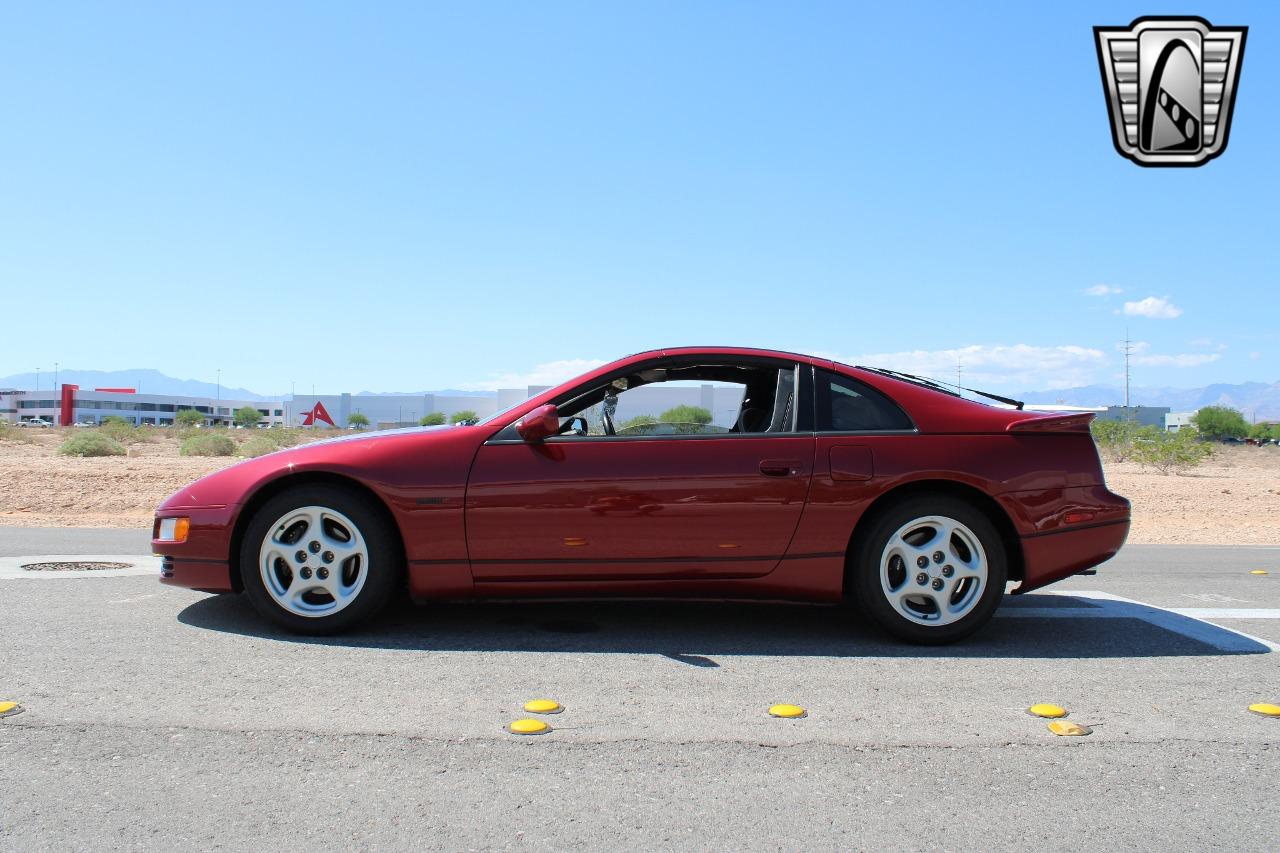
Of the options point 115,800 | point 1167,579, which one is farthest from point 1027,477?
point 115,800

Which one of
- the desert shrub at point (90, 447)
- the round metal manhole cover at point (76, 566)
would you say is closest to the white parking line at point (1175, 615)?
the round metal manhole cover at point (76, 566)

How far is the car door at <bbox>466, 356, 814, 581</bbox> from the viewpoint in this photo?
14.3 feet

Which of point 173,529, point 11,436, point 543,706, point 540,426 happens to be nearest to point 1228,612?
point 540,426

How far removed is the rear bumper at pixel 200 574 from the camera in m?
4.45

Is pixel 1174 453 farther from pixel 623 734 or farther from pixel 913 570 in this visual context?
pixel 623 734

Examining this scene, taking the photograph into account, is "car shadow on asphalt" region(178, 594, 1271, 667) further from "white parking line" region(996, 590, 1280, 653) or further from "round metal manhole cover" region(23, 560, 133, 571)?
"round metal manhole cover" region(23, 560, 133, 571)

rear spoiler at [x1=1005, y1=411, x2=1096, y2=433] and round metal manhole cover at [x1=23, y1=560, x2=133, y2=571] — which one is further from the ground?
rear spoiler at [x1=1005, y1=411, x2=1096, y2=433]

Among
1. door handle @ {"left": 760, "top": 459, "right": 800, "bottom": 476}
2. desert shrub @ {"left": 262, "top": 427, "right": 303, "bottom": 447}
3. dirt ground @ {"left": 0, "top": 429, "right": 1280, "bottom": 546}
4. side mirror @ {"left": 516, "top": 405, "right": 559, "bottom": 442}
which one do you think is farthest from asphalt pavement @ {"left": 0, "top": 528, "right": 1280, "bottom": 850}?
desert shrub @ {"left": 262, "top": 427, "right": 303, "bottom": 447}

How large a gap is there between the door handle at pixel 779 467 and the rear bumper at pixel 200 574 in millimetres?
2562

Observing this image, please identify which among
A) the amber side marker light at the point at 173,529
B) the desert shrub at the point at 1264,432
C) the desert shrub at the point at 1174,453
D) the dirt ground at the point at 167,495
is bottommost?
the dirt ground at the point at 167,495

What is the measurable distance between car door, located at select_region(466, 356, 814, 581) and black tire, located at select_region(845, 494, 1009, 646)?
38 centimetres

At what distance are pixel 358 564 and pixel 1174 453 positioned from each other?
2772 cm

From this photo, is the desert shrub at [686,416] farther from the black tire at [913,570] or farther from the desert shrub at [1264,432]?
the desert shrub at [1264,432]

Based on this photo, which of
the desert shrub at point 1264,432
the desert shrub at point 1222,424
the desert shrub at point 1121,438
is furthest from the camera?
the desert shrub at point 1264,432
